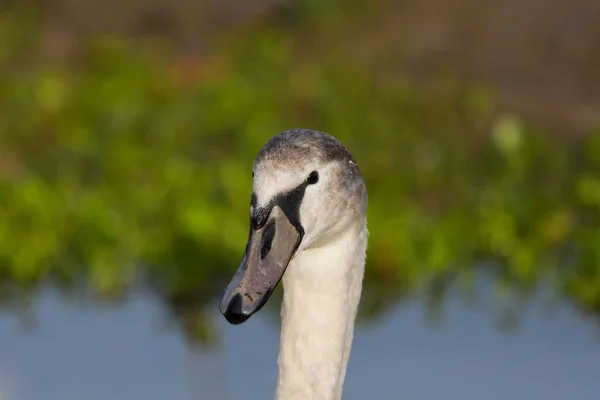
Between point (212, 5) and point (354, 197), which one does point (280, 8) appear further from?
point (354, 197)

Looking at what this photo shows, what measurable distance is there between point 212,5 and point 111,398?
576 cm

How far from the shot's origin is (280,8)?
451 inches

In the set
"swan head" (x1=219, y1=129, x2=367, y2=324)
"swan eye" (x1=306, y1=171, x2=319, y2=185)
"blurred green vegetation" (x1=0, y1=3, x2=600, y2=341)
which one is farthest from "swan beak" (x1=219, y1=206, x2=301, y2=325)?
"blurred green vegetation" (x1=0, y1=3, x2=600, y2=341)

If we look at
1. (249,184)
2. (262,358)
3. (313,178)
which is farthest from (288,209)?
(249,184)

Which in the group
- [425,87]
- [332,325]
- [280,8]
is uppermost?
[280,8]

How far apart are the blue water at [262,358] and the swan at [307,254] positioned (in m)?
2.46

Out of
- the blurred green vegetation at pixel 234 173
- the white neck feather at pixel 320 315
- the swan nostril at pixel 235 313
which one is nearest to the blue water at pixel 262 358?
the blurred green vegetation at pixel 234 173

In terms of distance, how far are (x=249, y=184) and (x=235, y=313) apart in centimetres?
445

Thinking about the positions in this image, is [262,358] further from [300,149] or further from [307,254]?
[300,149]

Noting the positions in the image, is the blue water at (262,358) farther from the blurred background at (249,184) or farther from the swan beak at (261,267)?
the swan beak at (261,267)

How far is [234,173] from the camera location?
8.12m

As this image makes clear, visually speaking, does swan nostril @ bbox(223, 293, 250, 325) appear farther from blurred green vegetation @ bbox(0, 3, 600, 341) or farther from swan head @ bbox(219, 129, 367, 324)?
blurred green vegetation @ bbox(0, 3, 600, 341)

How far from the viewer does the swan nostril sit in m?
3.60

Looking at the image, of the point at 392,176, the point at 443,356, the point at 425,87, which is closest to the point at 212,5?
the point at 425,87
